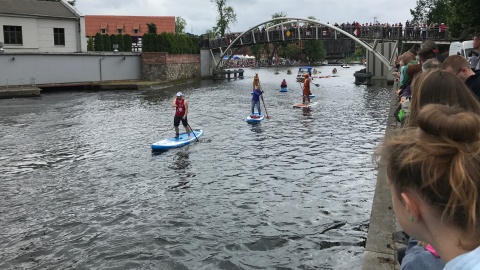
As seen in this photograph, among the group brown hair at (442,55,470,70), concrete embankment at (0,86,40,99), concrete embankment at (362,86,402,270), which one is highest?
brown hair at (442,55,470,70)

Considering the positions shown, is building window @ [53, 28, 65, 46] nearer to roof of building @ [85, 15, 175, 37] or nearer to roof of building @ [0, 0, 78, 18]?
roof of building @ [0, 0, 78, 18]

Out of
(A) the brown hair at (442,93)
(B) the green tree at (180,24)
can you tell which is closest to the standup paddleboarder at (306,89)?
(A) the brown hair at (442,93)

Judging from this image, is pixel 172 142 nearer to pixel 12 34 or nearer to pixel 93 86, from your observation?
pixel 93 86

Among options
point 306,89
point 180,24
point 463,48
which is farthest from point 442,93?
point 180,24

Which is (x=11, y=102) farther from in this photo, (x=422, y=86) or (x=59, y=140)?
(x=422, y=86)

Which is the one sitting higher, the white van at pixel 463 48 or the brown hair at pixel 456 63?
the white van at pixel 463 48

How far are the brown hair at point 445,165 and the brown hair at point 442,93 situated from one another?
130cm

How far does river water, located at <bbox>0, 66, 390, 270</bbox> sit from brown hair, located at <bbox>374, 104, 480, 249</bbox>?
250 cm

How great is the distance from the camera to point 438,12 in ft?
280

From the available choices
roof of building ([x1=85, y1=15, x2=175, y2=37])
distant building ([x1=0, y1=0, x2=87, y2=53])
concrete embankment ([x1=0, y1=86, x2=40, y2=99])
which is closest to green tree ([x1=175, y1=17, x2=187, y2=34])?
roof of building ([x1=85, y1=15, x2=175, y2=37])

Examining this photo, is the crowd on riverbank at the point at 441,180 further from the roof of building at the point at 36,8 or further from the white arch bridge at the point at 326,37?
the white arch bridge at the point at 326,37

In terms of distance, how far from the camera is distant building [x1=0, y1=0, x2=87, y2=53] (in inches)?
1635

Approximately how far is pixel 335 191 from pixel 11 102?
26.4 m

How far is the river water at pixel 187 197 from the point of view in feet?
24.2
